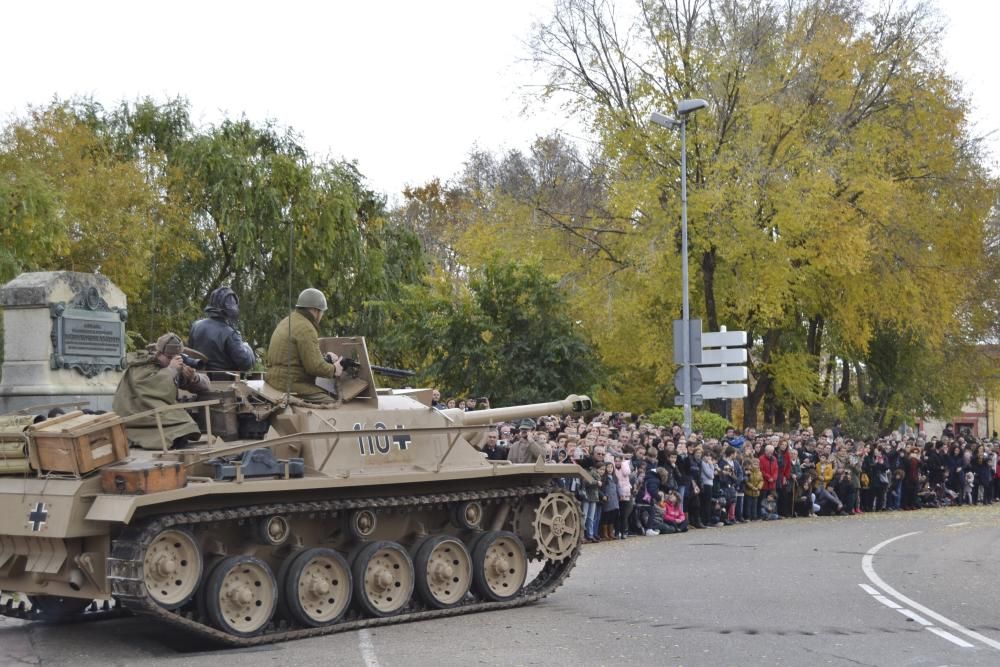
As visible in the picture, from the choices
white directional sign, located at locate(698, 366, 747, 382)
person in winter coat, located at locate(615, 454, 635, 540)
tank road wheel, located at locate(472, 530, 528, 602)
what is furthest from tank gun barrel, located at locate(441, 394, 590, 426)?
white directional sign, located at locate(698, 366, 747, 382)

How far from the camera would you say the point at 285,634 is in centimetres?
1233

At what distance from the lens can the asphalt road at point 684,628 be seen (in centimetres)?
1109

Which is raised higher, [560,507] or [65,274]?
[65,274]

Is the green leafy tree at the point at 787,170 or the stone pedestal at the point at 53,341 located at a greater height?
the green leafy tree at the point at 787,170

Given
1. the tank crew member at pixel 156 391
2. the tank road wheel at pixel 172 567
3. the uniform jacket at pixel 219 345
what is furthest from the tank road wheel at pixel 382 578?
the uniform jacket at pixel 219 345

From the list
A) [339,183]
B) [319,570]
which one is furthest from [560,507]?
[339,183]

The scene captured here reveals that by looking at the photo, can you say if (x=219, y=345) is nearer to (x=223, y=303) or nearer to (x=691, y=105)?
(x=223, y=303)

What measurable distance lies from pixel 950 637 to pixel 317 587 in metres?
5.34

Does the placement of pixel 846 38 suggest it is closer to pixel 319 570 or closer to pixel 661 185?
pixel 661 185

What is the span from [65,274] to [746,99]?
21388 mm

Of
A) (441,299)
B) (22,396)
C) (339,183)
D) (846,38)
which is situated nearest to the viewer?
(22,396)

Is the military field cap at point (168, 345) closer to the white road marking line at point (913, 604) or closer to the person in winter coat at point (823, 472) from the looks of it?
the white road marking line at point (913, 604)

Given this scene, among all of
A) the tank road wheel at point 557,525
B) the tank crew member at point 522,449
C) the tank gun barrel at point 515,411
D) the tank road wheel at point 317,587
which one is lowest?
the tank road wheel at point 317,587

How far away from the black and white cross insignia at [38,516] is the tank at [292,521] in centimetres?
1
